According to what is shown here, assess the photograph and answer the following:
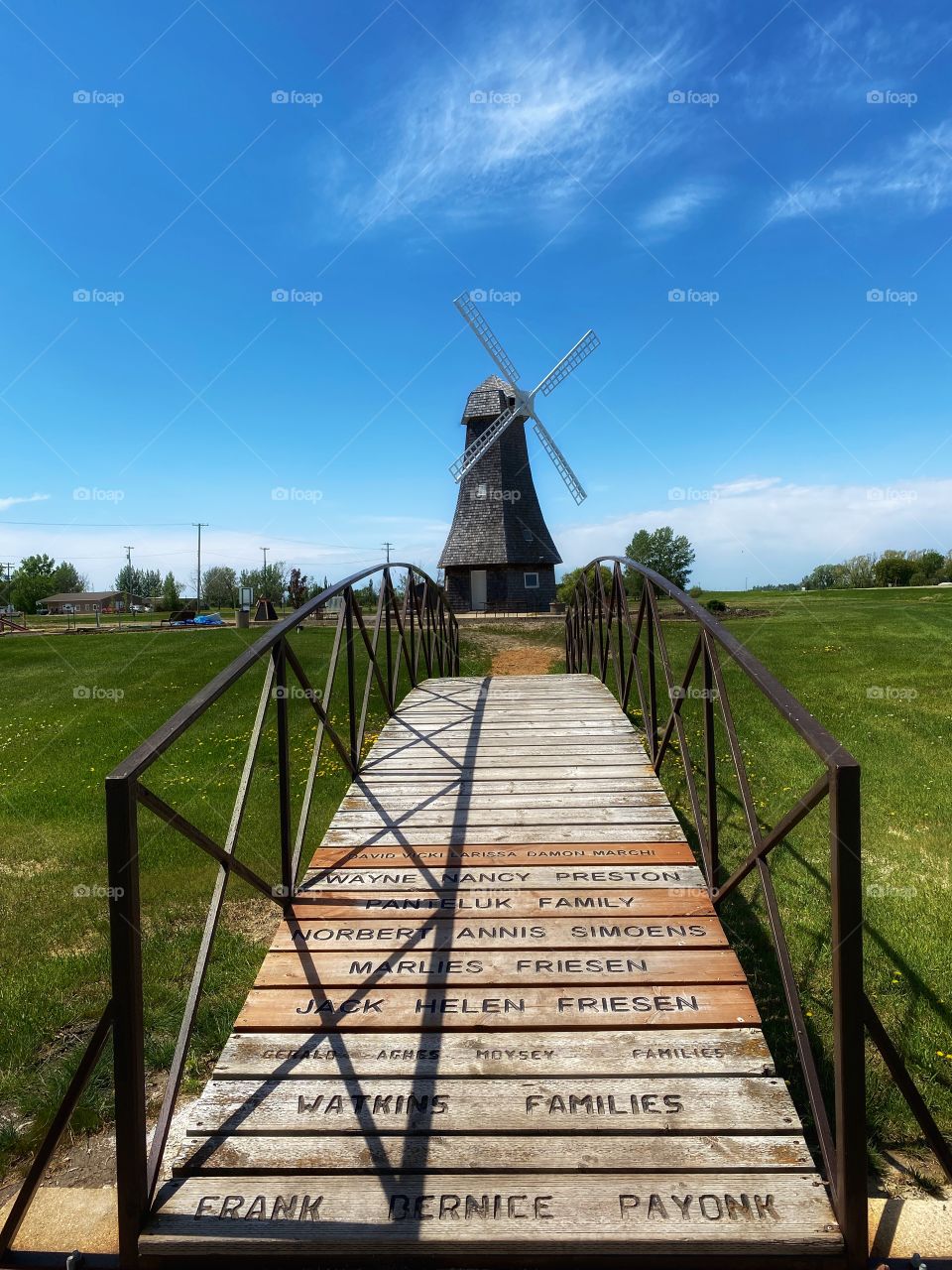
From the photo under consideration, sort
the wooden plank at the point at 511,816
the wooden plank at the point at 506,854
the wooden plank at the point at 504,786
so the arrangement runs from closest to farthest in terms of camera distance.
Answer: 1. the wooden plank at the point at 506,854
2. the wooden plank at the point at 511,816
3. the wooden plank at the point at 504,786

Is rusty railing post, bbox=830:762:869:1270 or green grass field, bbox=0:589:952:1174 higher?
rusty railing post, bbox=830:762:869:1270

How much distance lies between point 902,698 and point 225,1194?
911cm

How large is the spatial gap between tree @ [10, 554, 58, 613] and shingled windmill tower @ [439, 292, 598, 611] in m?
53.2

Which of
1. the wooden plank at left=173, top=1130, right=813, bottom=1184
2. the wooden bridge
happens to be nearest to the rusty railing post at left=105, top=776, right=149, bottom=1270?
the wooden bridge

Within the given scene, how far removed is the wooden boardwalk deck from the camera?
209cm

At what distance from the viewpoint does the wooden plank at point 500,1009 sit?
9.31 feet

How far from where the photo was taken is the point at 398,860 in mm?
4035

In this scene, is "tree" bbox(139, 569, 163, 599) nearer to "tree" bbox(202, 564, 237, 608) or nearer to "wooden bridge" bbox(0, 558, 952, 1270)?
"tree" bbox(202, 564, 237, 608)

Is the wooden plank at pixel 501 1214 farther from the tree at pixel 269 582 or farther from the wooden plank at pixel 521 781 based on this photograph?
the tree at pixel 269 582

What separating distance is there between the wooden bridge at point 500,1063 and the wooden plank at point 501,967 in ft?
0.04

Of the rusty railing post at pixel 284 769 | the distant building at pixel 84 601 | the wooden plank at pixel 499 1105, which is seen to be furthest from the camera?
the distant building at pixel 84 601

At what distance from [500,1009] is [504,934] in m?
0.48

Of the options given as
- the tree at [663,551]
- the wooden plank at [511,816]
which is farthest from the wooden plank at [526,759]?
the tree at [663,551]

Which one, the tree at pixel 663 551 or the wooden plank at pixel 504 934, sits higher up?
the tree at pixel 663 551
